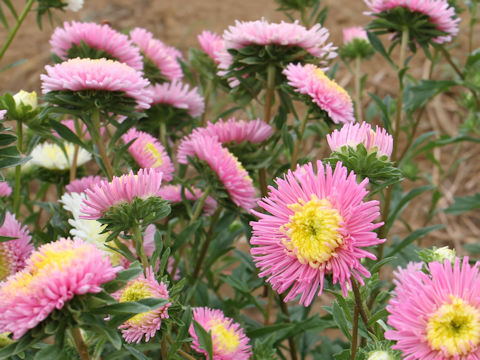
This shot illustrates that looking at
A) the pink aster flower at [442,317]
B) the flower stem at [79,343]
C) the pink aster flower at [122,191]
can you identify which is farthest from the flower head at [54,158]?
the pink aster flower at [442,317]

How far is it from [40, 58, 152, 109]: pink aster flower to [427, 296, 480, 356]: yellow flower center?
2.24 ft

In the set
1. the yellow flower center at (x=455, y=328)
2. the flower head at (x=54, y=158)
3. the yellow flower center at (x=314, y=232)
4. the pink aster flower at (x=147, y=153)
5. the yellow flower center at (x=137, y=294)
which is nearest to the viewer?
the yellow flower center at (x=455, y=328)

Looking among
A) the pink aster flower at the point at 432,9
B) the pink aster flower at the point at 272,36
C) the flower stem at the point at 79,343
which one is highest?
the pink aster flower at the point at 432,9

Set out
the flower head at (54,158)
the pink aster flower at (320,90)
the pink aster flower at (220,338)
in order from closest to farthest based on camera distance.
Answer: the pink aster flower at (220,338), the pink aster flower at (320,90), the flower head at (54,158)

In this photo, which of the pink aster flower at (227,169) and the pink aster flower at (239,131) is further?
the pink aster flower at (239,131)

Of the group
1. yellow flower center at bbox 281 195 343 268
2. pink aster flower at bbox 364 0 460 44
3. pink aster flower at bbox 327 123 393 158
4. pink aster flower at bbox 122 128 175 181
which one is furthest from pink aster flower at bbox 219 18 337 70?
yellow flower center at bbox 281 195 343 268

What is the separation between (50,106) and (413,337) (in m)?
0.82

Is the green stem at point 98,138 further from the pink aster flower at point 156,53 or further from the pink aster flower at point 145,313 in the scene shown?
the pink aster flower at point 156,53

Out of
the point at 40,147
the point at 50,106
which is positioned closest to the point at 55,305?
the point at 50,106

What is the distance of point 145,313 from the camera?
0.86 m

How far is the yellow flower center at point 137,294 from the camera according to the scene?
0.85m

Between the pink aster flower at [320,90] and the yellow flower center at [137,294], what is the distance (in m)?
0.52

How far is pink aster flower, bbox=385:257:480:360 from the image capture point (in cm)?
65

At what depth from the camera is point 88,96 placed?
3.48 feet
